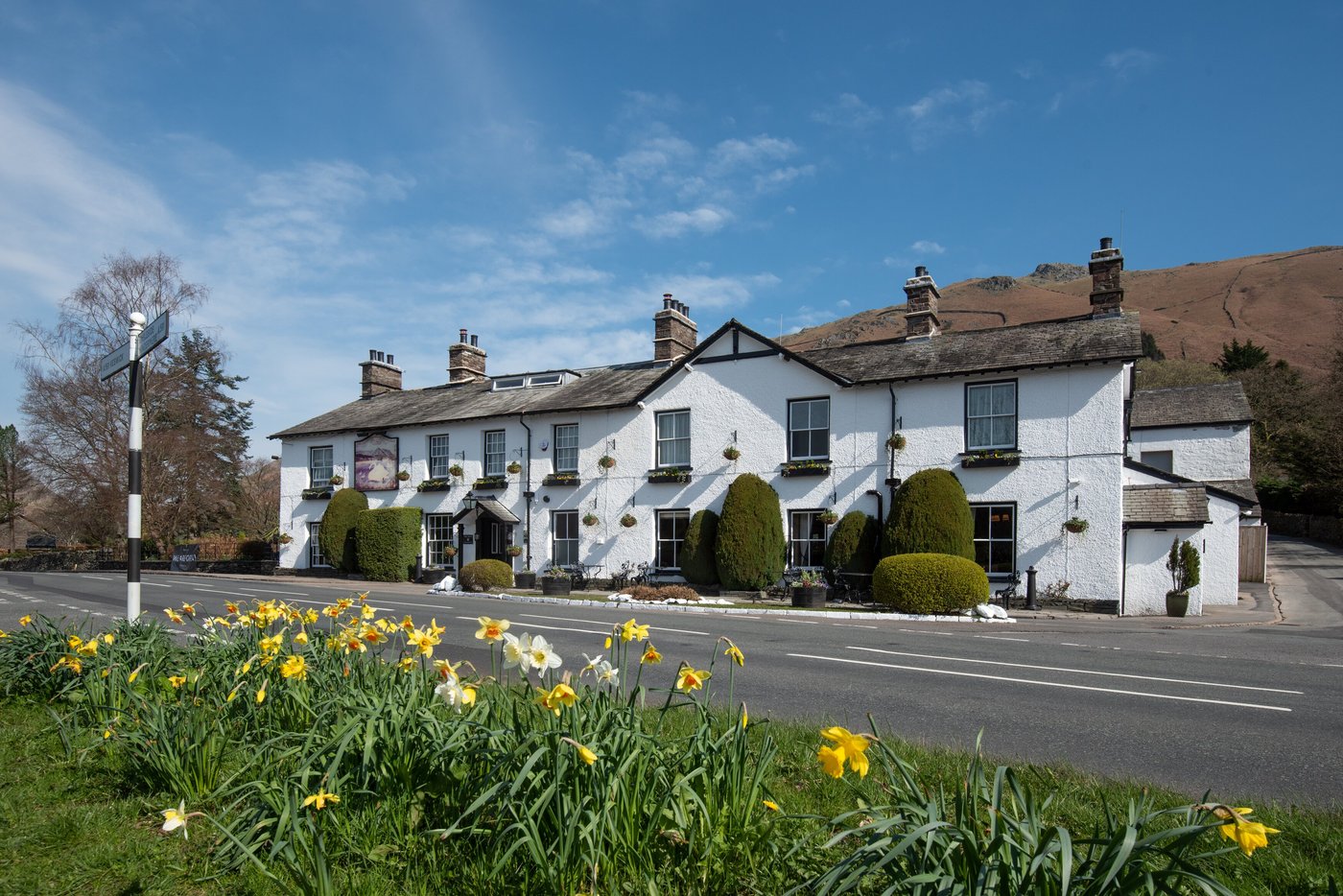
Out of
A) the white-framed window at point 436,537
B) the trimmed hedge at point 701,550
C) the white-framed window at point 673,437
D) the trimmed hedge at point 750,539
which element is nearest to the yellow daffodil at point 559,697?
the trimmed hedge at point 750,539

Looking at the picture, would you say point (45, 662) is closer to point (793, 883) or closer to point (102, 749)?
point (102, 749)

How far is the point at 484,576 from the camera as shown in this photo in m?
25.6

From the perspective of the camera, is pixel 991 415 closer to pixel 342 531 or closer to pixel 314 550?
pixel 342 531

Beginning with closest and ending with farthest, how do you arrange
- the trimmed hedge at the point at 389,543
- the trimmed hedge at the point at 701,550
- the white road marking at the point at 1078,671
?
the white road marking at the point at 1078,671
the trimmed hedge at the point at 701,550
the trimmed hedge at the point at 389,543

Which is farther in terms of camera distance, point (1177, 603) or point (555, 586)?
point (555, 586)

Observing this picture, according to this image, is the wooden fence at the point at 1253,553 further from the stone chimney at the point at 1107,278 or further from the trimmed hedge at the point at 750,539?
the trimmed hedge at the point at 750,539

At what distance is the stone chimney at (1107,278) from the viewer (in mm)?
21875

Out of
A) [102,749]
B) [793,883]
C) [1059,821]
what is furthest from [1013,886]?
[102,749]

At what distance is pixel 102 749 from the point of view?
5730mm

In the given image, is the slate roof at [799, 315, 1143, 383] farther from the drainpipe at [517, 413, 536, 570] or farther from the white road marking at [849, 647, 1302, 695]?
the white road marking at [849, 647, 1302, 695]

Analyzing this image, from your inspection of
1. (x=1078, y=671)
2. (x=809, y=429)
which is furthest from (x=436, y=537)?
(x=1078, y=671)

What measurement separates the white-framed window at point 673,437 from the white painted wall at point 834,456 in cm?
31

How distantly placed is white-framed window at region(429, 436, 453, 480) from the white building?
8 centimetres

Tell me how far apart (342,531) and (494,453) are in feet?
23.6
